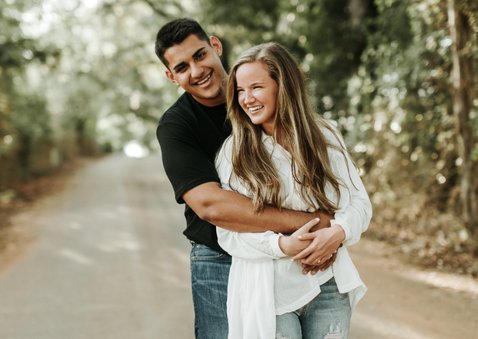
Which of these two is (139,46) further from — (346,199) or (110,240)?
A: (346,199)

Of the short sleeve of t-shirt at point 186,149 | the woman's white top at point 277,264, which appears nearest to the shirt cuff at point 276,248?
the woman's white top at point 277,264

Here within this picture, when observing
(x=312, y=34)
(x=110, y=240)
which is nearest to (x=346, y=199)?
(x=110, y=240)

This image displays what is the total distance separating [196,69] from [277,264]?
3.19 feet

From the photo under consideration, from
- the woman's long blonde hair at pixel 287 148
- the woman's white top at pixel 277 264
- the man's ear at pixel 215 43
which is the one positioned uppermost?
the man's ear at pixel 215 43

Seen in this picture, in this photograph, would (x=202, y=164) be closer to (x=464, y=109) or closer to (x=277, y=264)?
(x=277, y=264)

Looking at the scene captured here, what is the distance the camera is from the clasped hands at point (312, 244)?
2.13 metres

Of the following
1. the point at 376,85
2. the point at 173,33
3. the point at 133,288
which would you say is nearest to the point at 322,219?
the point at 173,33

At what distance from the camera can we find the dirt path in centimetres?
500

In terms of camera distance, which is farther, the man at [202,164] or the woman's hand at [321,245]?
the man at [202,164]

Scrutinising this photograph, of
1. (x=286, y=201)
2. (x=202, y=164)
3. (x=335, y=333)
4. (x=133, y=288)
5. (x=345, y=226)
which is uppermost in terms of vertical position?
(x=202, y=164)

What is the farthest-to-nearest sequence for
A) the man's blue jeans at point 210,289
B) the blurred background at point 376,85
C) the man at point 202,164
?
the blurred background at point 376,85 < the man's blue jeans at point 210,289 < the man at point 202,164

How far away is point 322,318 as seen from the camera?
2221 mm

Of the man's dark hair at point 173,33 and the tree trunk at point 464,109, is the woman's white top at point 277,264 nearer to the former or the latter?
the man's dark hair at point 173,33

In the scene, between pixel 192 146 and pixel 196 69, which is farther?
pixel 196 69
